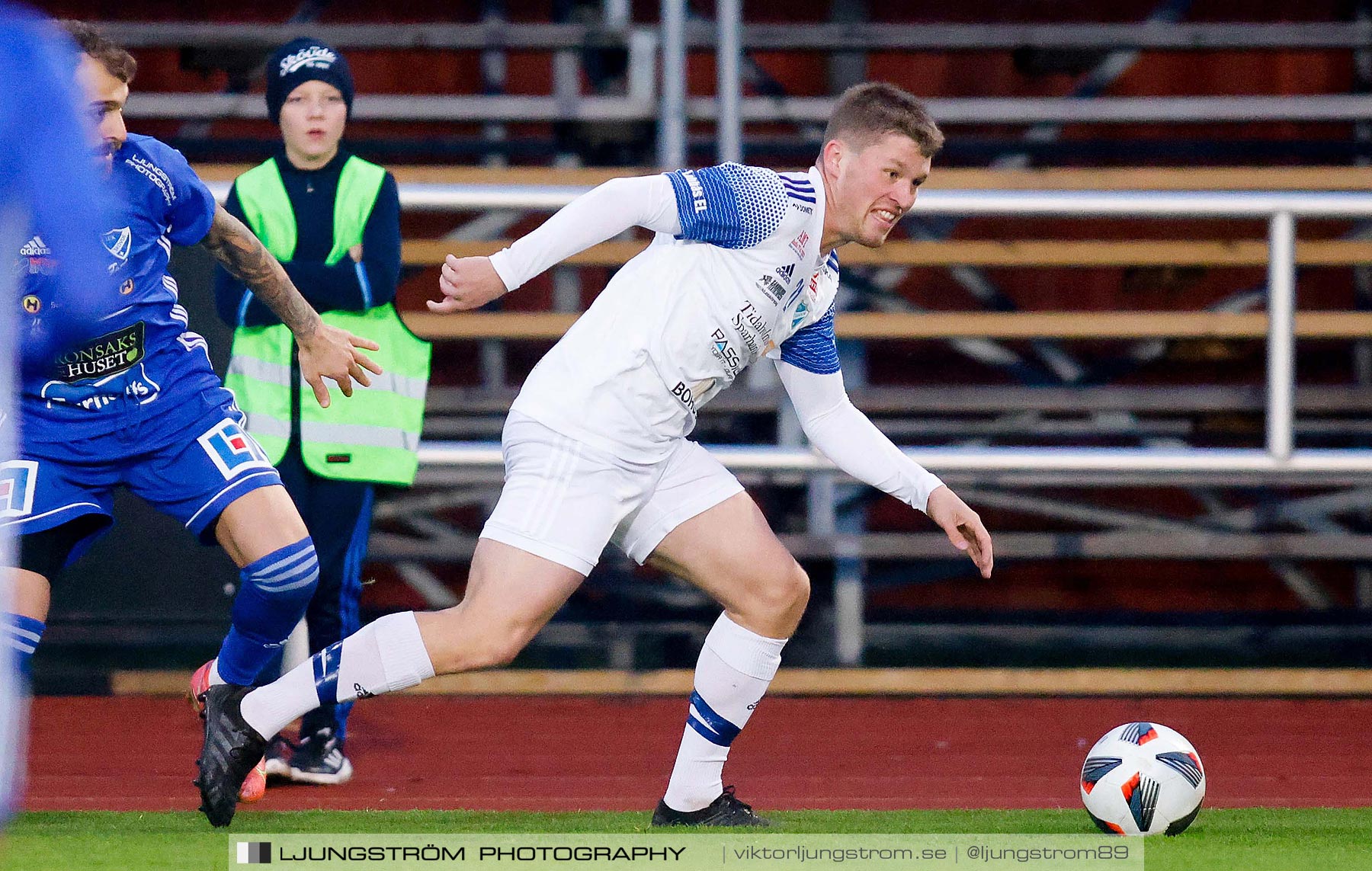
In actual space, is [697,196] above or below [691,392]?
above

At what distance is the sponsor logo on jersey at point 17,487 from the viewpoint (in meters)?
3.87

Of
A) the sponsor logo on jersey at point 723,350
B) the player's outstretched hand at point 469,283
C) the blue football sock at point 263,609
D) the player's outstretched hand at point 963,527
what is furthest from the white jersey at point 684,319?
the blue football sock at point 263,609

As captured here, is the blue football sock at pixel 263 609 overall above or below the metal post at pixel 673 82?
below

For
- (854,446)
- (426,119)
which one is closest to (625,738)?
Result: (854,446)

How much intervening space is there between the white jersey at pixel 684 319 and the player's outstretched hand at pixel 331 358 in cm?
44

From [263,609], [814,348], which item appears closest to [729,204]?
[814,348]

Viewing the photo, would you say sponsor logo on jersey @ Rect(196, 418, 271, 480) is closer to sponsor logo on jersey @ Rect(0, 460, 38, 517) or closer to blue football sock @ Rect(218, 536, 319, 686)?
blue football sock @ Rect(218, 536, 319, 686)

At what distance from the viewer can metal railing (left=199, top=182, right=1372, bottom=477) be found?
21.0 feet

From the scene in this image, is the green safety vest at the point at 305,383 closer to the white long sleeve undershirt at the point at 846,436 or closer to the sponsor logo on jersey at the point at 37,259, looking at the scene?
the sponsor logo on jersey at the point at 37,259

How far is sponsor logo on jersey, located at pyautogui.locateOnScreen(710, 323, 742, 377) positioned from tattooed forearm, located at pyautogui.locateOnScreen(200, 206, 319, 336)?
944 millimetres

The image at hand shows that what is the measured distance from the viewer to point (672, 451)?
3.94 meters

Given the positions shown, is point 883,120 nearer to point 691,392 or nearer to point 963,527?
point 691,392

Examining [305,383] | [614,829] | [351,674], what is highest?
[305,383]

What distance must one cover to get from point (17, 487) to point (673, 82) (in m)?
4.00
